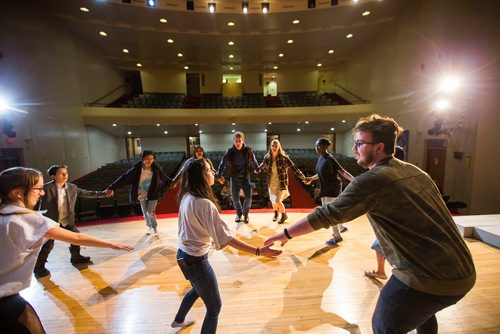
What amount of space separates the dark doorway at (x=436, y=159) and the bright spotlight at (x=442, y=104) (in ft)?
3.13

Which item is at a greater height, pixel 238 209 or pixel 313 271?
pixel 238 209

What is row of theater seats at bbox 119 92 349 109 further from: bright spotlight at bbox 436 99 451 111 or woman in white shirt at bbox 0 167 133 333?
woman in white shirt at bbox 0 167 133 333

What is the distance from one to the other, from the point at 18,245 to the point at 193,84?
60.6 feet

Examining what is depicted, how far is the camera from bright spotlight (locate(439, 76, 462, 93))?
5927 millimetres

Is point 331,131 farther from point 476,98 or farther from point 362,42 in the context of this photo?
point 476,98

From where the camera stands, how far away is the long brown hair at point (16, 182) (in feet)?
3.83

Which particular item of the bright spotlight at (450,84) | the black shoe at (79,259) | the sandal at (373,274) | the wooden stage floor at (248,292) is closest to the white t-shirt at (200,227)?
the wooden stage floor at (248,292)

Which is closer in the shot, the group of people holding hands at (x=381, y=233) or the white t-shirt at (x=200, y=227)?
the group of people holding hands at (x=381, y=233)

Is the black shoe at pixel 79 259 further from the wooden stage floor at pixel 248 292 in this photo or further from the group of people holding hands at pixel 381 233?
the group of people holding hands at pixel 381 233

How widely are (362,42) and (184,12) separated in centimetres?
881

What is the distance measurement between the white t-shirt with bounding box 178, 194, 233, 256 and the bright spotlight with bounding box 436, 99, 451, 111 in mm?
7743

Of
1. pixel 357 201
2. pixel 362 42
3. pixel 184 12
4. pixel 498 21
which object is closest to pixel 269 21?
pixel 184 12

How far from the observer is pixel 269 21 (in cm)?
921

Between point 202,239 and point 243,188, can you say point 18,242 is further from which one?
point 243,188
